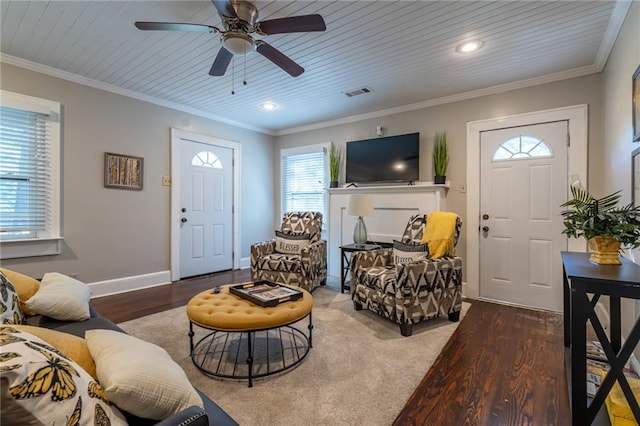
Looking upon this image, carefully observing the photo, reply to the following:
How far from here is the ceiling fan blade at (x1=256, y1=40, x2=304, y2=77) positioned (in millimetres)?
2184

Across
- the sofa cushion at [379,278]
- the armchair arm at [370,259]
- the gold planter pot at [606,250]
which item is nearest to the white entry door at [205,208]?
the armchair arm at [370,259]

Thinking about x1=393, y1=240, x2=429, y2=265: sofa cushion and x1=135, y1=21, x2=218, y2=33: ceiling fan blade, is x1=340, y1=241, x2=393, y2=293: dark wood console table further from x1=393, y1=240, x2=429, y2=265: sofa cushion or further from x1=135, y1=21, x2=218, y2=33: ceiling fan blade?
x1=135, y1=21, x2=218, y2=33: ceiling fan blade

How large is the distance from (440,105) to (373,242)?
1978 mm

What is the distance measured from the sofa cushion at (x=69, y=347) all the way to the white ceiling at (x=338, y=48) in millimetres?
2161

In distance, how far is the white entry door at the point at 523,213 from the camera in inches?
124

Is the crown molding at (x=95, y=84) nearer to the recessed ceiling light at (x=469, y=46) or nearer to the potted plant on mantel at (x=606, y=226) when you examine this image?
the recessed ceiling light at (x=469, y=46)

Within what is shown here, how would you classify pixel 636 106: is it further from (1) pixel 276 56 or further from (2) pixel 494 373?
(1) pixel 276 56

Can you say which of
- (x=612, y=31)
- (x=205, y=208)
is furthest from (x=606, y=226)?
(x=205, y=208)

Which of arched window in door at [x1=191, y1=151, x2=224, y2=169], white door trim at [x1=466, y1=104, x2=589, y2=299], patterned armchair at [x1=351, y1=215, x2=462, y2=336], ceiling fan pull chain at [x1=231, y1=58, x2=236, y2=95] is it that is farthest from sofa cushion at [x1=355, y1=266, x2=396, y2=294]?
arched window in door at [x1=191, y1=151, x2=224, y2=169]

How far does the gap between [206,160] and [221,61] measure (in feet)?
8.18

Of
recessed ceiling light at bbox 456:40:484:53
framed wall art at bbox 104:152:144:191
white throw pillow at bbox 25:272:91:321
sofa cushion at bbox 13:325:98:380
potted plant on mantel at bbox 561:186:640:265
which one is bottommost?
white throw pillow at bbox 25:272:91:321

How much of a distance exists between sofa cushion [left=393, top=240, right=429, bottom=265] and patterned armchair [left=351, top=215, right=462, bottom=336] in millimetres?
147

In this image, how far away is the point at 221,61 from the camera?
7.96 ft

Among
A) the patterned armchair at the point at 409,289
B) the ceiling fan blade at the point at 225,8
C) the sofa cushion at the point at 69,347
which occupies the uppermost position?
the ceiling fan blade at the point at 225,8
